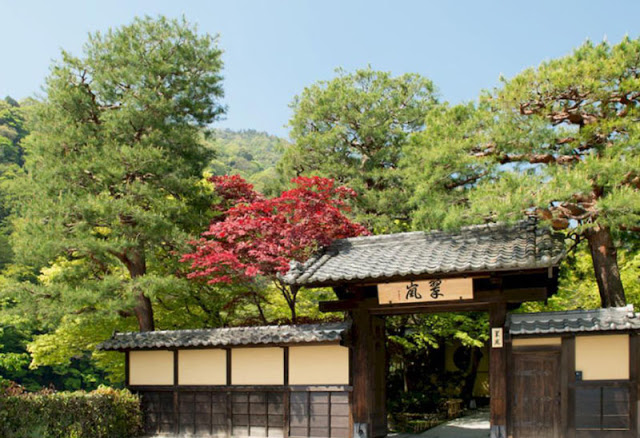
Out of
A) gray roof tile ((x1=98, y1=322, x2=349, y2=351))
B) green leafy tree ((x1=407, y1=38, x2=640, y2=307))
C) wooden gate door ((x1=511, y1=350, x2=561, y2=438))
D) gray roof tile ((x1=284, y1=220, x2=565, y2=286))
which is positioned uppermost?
green leafy tree ((x1=407, y1=38, x2=640, y2=307))

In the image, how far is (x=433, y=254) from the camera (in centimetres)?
1076

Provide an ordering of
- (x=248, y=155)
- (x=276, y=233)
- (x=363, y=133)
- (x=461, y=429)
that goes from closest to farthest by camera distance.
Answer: (x=276, y=233) < (x=461, y=429) < (x=363, y=133) < (x=248, y=155)

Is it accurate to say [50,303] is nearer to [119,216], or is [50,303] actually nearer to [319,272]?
[119,216]

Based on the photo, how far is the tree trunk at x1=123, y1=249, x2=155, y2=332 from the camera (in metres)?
15.7

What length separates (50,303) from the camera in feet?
47.3

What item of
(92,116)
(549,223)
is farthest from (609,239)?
(92,116)

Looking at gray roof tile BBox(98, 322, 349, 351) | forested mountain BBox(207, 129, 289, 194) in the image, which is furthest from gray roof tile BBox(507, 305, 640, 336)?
forested mountain BBox(207, 129, 289, 194)

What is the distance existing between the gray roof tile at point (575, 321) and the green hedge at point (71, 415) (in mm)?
8000

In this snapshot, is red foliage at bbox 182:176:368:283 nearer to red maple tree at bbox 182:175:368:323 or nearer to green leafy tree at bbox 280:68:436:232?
red maple tree at bbox 182:175:368:323

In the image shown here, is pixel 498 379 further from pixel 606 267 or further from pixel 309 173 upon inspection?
pixel 309 173

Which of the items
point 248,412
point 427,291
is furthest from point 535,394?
point 248,412

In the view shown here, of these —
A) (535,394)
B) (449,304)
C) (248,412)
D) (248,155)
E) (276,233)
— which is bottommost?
(248,412)

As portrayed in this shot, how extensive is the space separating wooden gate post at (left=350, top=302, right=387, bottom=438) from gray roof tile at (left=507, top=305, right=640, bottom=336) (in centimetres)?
276

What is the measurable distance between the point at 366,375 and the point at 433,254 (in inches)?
104
